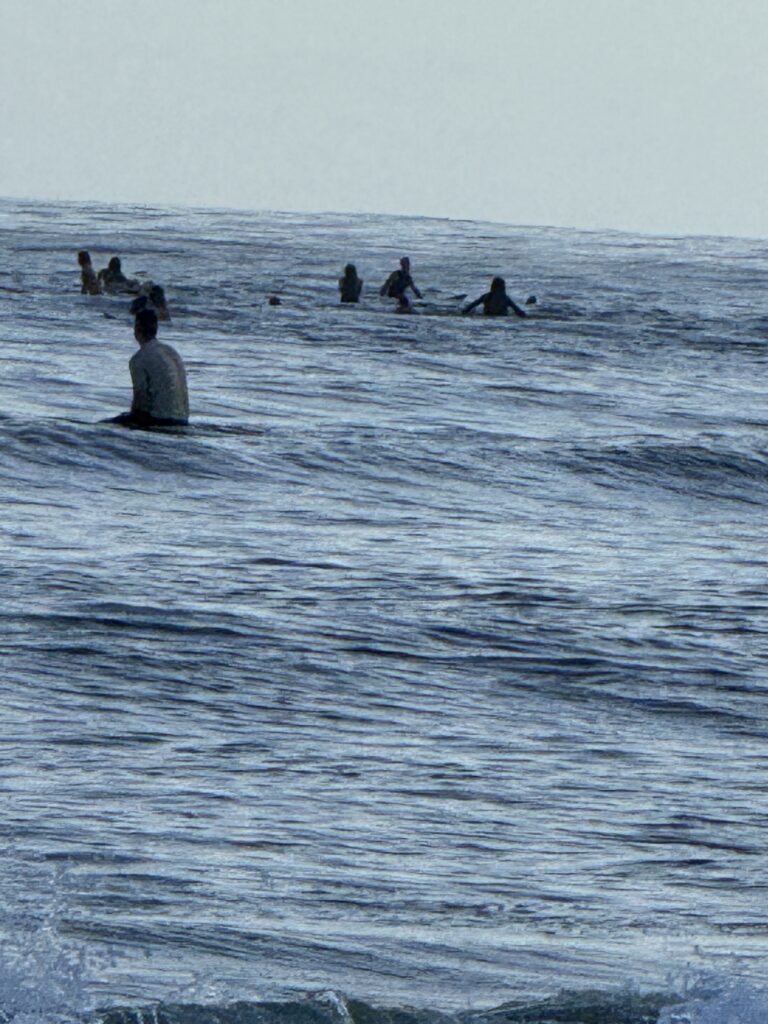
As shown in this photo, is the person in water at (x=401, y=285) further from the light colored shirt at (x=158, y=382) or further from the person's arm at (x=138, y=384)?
the person's arm at (x=138, y=384)

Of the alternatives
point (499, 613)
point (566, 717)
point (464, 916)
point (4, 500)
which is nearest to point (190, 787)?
point (464, 916)

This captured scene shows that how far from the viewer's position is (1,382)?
23719 millimetres

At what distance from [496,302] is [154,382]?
19102 millimetres

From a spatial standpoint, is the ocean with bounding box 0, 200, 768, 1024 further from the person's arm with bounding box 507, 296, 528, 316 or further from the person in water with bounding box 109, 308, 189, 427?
the person's arm with bounding box 507, 296, 528, 316

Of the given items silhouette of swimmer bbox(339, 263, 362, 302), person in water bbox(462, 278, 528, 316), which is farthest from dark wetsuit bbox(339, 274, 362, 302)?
person in water bbox(462, 278, 528, 316)

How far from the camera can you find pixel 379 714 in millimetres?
8945

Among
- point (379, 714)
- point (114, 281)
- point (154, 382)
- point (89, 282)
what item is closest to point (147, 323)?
point (154, 382)

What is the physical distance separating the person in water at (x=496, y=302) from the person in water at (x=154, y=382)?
59.3 feet

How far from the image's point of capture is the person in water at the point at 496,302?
36.3 meters

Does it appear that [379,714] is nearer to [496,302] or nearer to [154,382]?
[154,382]

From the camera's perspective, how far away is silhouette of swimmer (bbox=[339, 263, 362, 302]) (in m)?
38.0

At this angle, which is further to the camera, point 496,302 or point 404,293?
point 404,293

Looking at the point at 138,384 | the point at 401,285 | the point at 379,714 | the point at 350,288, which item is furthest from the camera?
the point at 350,288

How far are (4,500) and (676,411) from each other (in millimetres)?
11559
